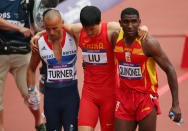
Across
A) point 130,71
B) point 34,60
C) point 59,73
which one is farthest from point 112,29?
point 34,60

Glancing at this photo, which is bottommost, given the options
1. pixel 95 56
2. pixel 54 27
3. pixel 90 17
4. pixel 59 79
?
pixel 59 79

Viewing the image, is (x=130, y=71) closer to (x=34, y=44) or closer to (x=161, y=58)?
(x=161, y=58)

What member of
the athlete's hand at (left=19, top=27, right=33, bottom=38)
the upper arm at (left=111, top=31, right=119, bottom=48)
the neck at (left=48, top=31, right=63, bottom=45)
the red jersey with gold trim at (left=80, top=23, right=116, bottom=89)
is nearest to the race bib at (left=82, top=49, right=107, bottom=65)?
the red jersey with gold trim at (left=80, top=23, right=116, bottom=89)

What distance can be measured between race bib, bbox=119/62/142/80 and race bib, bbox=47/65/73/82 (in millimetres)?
769

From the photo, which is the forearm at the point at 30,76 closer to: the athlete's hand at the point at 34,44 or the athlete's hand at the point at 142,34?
the athlete's hand at the point at 34,44

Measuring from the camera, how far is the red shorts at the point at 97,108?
5418mm

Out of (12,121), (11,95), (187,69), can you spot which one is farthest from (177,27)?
(12,121)

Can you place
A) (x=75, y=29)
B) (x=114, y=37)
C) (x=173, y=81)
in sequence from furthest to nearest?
(x=75, y=29) < (x=114, y=37) < (x=173, y=81)

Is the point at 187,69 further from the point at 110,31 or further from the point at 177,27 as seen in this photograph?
the point at 110,31

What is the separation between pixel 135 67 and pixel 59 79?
109 centimetres

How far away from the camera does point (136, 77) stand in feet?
16.8

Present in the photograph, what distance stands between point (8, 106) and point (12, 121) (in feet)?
2.43

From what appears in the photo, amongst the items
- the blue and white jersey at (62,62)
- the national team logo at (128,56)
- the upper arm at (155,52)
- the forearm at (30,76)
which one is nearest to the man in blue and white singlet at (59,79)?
the blue and white jersey at (62,62)

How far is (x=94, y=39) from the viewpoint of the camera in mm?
5324
